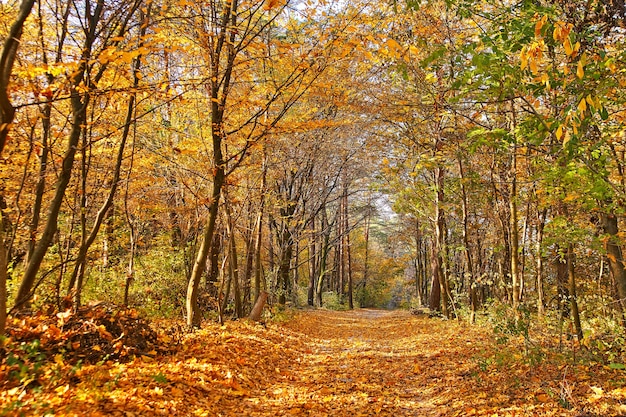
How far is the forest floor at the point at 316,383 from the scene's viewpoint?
13.1 feet

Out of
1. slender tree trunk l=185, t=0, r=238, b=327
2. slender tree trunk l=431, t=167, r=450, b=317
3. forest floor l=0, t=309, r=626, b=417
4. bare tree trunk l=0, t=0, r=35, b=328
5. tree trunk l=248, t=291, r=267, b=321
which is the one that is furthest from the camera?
slender tree trunk l=431, t=167, r=450, b=317

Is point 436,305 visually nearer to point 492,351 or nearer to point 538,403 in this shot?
point 492,351

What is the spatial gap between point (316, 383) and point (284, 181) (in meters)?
9.80

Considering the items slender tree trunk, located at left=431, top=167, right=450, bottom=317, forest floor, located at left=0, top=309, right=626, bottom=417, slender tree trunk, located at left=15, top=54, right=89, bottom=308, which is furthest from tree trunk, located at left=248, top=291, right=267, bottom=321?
slender tree trunk, located at left=15, top=54, right=89, bottom=308

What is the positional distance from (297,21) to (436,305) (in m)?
11.8

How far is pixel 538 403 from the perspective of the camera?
448 cm

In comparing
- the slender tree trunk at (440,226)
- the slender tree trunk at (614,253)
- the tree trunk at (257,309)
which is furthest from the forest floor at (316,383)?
the slender tree trunk at (440,226)

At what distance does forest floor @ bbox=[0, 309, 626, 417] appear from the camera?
399 centimetres

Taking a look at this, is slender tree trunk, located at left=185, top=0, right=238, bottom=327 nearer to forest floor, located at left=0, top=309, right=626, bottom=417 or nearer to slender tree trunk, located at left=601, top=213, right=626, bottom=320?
forest floor, located at left=0, top=309, right=626, bottom=417

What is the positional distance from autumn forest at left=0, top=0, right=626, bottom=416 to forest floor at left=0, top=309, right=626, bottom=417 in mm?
42

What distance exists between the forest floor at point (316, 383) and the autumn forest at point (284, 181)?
42 mm

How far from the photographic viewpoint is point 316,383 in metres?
6.30

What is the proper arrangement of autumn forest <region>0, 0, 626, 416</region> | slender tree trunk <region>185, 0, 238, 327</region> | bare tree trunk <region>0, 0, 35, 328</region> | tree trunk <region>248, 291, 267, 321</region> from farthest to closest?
tree trunk <region>248, 291, 267, 321</region> → slender tree trunk <region>185, 0, 238, 327</region> → autumn forest <region>0, 0, 626, 416</region> → bare tree trunk <region>0, 0, 35, 328</region>

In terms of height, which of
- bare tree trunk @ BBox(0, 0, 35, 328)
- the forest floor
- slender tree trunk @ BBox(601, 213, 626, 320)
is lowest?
the forest floor
